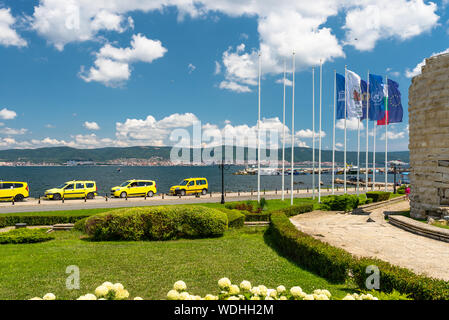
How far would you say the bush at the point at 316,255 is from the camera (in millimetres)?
6949

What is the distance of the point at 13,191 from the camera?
25703 millimetres

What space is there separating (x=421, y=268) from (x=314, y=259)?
2.78 meters

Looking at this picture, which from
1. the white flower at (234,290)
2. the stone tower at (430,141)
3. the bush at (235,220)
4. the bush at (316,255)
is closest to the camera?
the white flower at (234,290)

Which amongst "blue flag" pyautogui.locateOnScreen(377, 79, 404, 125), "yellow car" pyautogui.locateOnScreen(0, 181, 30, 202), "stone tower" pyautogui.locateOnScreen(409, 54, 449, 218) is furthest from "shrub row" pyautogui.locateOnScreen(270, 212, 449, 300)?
"yellow car" pyautogui.locateOnScreen(0, 181, 30, 202)

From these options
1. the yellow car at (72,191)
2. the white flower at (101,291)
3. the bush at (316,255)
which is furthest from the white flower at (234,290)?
the yellow car at (72,191)

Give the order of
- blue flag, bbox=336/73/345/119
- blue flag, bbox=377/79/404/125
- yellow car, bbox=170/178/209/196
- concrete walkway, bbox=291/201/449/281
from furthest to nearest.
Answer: yellow car, bbox=170/178/209/196 → blue flag, bbox=377/79/404/125 → blue flag, bbox=336/73/345/119 → concrete walkway, bbox=291/201/449/281

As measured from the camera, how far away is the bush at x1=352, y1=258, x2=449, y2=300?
5199 mm

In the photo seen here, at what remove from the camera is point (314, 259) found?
25.5 feet

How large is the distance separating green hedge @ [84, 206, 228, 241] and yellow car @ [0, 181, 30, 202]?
19322mm

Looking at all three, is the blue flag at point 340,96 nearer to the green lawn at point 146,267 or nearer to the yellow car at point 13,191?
the green lawn at point 146,267

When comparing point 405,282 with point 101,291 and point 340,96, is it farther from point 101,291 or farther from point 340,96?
point 340,96

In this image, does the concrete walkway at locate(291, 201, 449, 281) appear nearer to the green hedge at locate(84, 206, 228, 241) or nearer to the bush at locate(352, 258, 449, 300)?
the bush at locate(352, 258, 449, 300)

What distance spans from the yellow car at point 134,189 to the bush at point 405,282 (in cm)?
2597

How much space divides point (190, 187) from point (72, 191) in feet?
38.6
